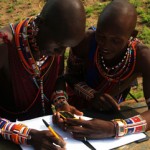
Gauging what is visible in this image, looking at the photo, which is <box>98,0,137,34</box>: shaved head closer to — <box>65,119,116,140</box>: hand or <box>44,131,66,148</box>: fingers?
<box>65,119,116,140</box>: hand

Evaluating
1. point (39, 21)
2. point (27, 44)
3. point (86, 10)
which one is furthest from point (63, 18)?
point (86, 10)

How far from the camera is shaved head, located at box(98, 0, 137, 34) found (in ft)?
7.22

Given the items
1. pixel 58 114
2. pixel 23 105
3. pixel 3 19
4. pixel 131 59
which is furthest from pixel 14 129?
pixel 3 19

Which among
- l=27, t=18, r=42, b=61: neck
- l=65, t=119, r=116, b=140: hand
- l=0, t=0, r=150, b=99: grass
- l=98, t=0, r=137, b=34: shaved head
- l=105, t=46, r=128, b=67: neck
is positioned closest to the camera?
l=65, t=119, r=116, b=140: hand

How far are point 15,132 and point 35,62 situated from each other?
19.9 inches

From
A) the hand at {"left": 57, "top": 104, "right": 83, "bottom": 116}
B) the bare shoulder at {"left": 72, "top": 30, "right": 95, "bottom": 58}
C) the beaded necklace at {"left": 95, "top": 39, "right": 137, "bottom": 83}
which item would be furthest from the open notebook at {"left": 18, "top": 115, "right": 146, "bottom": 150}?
the bare shoulder at {"left": 72, "top": 30, "right": 95, "bottom": 58}

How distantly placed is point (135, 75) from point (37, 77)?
67cm

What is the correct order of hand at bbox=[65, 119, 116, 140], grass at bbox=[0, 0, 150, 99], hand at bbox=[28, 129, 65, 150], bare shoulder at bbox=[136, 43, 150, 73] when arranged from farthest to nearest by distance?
1. grass at bbox=[0, 0, 150, 99]
2. bare shoulder at bbox=[136, 43, 150, 73]
3. hand at bbox=[65, 119, 116, 140]
4. hand at bbox=[28, 129, 65, 150]

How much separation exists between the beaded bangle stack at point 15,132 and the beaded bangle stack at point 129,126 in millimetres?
492

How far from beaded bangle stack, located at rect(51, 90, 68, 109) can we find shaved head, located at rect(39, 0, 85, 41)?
449 mm

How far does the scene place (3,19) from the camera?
17.1 feet

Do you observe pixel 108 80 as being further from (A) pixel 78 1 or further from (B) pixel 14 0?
(B) pixel 14 0

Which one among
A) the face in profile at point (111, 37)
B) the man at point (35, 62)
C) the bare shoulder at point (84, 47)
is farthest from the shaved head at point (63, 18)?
the bare shoulder at point (84, 47)

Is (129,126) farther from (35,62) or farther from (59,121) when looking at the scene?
(35,62)
